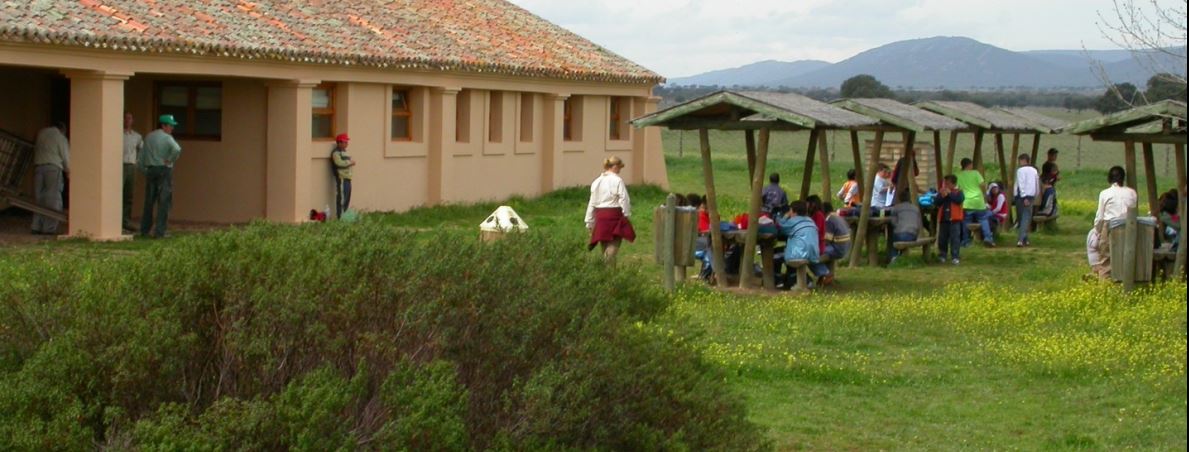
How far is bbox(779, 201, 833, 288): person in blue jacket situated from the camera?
1741cm

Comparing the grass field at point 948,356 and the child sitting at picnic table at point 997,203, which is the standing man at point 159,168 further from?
the child sitting at picnic table at point 997,203

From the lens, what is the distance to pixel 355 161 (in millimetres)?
25672

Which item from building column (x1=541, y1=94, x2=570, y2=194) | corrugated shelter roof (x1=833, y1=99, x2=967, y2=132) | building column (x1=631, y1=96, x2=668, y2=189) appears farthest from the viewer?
building column (x1=631, y1=96, x2=668, y2=189)

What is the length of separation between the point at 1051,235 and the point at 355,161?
11.4 m

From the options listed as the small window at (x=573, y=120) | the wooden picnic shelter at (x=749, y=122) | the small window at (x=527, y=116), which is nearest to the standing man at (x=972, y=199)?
the wooden picnic shelter at (x=749, y=122)

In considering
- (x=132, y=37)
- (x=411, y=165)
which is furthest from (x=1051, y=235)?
(x=132, y=37)

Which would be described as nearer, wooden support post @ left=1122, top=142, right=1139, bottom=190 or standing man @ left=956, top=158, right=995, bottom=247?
wooden support post @ left=1122, top=142, right=1139, bottom=190

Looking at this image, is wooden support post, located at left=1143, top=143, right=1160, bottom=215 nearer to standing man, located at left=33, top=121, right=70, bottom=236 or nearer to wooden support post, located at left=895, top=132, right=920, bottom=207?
wooden support post, located at left=895, top=132, right=920, bottom=207

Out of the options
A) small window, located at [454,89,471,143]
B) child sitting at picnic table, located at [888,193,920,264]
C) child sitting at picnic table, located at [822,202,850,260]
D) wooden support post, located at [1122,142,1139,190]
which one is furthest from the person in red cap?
wooden support post, located at [1122,142,1139,190]

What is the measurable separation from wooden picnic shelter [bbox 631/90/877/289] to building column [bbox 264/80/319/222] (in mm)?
7272

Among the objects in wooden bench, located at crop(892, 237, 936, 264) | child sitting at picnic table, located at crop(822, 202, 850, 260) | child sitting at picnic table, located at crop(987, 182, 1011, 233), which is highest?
child sitting at picnic table, located at crop(987, 182, 1011, 233)

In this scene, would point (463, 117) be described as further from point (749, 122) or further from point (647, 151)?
point (749, 122)

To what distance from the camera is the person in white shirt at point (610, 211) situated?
1759 cm

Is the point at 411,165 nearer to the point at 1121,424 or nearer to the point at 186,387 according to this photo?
the point at 1121,424
